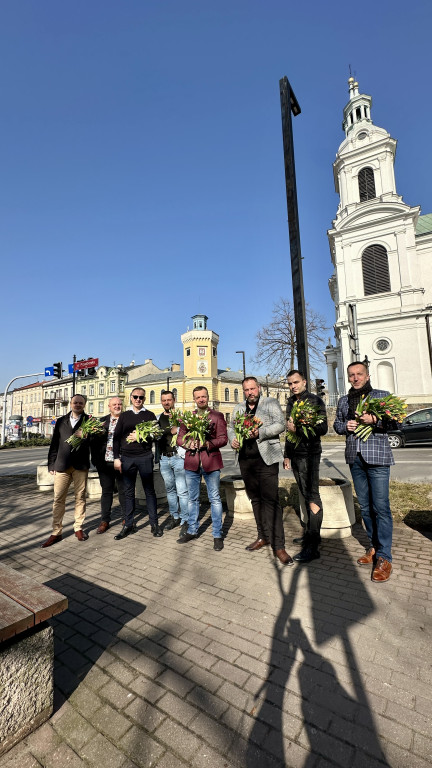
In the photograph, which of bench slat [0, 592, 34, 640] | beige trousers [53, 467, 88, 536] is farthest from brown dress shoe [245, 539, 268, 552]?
bench slat [0, 592, 34, 640]

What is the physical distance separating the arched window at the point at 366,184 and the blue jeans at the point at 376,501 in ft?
131

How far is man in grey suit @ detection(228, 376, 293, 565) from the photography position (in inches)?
167

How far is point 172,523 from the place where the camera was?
567cm

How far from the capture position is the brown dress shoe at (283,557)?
3.94 m

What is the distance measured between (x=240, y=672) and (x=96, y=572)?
2310mm

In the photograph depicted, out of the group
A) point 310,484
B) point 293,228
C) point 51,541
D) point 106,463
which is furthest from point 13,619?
point 293,228

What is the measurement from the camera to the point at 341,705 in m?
2.00

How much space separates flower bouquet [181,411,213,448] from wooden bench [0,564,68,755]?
278 cm

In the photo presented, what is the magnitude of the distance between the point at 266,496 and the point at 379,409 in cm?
173

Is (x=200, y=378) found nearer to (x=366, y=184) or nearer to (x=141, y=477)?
(x=366, y=184)

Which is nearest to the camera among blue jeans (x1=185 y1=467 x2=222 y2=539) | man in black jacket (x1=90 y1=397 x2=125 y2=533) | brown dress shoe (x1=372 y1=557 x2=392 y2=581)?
brown dress shoe (x1=372 y1=557 x2=392 y2=581)

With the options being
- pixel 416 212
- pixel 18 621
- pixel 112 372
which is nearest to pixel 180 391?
pixel 112 372

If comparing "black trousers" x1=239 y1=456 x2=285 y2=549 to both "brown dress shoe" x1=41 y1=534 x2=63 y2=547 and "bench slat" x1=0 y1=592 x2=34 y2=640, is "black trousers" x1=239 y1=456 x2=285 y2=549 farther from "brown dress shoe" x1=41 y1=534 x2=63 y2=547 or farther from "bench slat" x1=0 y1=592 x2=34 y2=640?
"brown dress shoe" x1=41 y1=534 x2=63 y2=547

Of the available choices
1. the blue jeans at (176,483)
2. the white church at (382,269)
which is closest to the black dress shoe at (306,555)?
the blue jeans at (176,483)
